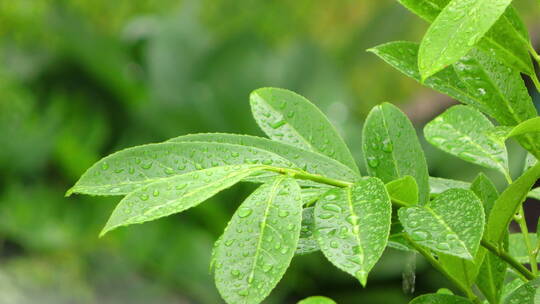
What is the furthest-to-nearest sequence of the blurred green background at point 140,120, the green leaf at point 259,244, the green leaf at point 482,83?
the blurred green background at point 140,120 → the green leaf at point 482,83 → the green leaf at point 259,244

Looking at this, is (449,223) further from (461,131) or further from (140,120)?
(140,120)

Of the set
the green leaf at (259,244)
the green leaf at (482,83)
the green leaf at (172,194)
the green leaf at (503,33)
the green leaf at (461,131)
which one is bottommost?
the green leaf at (259,244)

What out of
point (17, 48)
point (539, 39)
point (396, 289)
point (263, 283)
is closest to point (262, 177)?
point (263, 283)

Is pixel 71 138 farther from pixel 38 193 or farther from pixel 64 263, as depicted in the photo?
pixel 64 263

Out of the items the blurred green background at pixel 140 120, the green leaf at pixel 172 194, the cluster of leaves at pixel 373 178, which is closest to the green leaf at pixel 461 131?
the cluster of leaves at pixel 373 178

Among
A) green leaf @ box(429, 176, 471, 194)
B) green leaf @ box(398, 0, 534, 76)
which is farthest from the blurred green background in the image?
green leaf @ box(398, 0, 534, 76)

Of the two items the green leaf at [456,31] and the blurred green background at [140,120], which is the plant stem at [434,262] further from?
Answer: the blurred green background at [140,120]

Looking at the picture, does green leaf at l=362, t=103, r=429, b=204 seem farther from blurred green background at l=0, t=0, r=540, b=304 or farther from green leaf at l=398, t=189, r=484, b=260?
blurred green background at l=0, t=0, r=540, b=304
